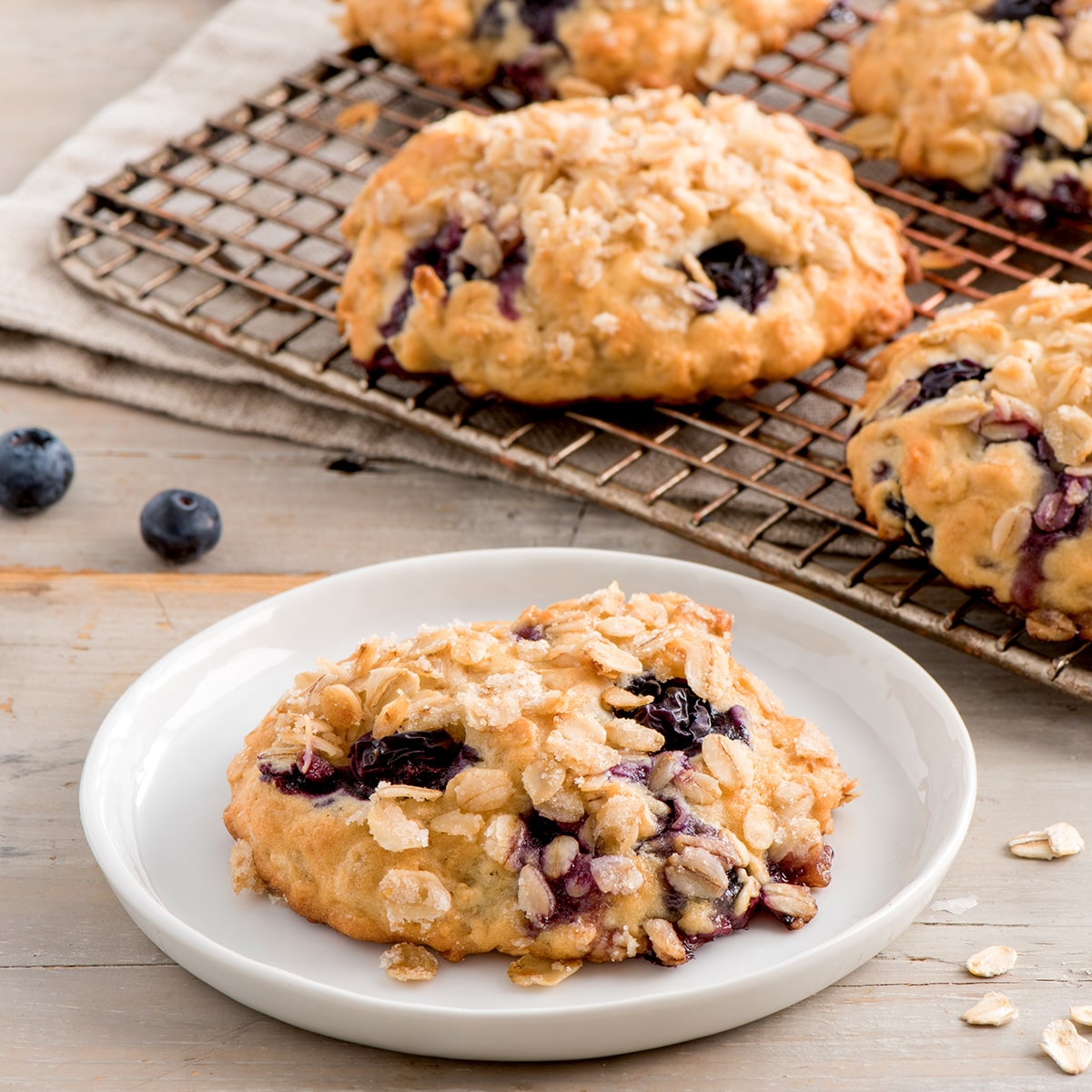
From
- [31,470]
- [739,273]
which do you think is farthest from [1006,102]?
[31,470]

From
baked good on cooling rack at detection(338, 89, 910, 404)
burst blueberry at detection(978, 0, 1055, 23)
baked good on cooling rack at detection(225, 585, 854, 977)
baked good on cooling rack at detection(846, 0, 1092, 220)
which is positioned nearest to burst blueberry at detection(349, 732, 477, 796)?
baked good on cooling rack at detection(225, 585, 854, 977)

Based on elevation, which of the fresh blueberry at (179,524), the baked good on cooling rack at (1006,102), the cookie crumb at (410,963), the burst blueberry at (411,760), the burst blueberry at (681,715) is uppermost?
the baked good on cooling rack at (1006,102)

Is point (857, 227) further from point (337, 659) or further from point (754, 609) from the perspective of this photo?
point (337, 659)

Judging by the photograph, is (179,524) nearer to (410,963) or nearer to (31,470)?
(31,470)

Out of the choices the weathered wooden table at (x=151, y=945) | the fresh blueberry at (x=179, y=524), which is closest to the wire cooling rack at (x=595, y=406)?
the weathered wooden table at (x=151, y=945)

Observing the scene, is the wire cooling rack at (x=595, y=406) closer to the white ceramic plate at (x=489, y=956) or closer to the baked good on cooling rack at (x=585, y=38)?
the baked good on cooling rack at (x=585, y=38)

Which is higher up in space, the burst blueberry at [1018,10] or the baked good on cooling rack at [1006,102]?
the burst blueberry at [1018,10]

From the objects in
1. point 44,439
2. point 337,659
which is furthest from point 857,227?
point 44,439
